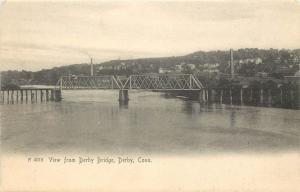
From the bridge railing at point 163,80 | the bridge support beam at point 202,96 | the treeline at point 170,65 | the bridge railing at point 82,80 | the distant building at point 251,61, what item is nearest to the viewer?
the treeline at point 170,65

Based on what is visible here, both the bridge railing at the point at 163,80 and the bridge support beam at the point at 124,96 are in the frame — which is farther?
the bridge support beam at the point at 124,96

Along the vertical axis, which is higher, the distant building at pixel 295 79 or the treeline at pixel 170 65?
the treeline at pixel 170 65

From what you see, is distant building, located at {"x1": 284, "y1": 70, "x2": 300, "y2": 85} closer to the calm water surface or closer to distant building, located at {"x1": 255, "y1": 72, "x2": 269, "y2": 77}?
the calm water surface

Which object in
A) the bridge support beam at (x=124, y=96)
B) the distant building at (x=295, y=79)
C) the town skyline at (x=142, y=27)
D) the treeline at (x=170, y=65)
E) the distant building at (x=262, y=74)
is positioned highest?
the town skyline at (x=142, y=27)

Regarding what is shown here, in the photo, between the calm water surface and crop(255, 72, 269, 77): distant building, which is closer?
the calm water surface

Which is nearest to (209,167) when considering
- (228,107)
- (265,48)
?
(265,48)

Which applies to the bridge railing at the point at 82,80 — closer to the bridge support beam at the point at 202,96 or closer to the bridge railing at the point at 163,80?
the bridge railing at the point at 163,80

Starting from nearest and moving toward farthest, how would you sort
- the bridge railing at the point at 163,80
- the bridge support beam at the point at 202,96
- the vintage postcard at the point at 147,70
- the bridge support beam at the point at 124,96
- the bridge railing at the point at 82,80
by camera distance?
the vintage postcard at the point at 147,70, the bridge railing at the point at 82,80, the bridge railing at the point at 163,80, the bridge support beam at the point at 202,96, the bridge support beam at the point at 124,96

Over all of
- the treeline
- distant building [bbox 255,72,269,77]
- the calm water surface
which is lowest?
the calm water surface

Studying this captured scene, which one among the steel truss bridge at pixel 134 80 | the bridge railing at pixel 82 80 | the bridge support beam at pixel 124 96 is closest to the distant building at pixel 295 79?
the steel truss bridge at pixel 134 80

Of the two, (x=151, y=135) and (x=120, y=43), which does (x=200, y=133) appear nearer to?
(x=151, y=135)

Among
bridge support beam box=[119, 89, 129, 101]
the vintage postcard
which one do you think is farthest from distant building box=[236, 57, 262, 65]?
bridge support beam box=[119, 89, 129, 101]
